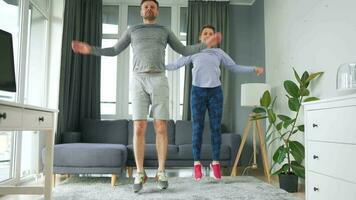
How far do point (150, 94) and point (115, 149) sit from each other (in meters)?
0.82

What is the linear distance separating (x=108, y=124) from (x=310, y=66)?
267 centimetres

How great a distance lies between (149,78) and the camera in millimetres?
2590

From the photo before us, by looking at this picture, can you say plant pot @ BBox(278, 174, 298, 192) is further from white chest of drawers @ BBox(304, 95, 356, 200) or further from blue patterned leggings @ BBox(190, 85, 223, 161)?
white chest of drawers @ BBox(304, 95, 356, 200)

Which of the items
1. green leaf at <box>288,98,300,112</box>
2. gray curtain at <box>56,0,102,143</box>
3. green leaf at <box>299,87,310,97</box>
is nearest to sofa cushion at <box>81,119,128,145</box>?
gray curtain at <box>56,0,102,143</box>

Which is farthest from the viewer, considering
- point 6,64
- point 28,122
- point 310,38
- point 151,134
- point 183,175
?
point 151,134

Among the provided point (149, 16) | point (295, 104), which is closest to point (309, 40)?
point (295, 104)

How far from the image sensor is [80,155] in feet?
10.0

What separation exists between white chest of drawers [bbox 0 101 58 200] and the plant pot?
2060 mm

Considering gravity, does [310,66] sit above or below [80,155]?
above

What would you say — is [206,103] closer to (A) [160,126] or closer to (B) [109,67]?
(A) [160,126]

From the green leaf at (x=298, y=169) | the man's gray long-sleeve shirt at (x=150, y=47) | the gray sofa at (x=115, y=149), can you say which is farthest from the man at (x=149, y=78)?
the green leaf at (x=298, y=169)

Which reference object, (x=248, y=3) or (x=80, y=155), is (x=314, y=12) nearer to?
(x=248, y=3)

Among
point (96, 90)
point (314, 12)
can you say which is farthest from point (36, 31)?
point (314, 12)

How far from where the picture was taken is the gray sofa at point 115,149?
10.1ft
